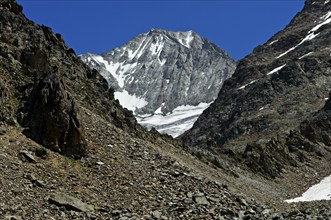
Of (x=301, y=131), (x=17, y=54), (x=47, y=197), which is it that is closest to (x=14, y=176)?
(x=47, y=197)

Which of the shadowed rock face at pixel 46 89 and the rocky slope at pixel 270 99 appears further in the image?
the rocky slope at pixel 270 99

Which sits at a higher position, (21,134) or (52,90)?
(52,90)

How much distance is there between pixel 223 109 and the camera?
174250 millimetres

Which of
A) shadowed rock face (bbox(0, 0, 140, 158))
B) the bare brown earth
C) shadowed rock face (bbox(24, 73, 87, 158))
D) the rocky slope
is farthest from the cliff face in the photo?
shadowed rock face (bbox(24, 73, 87, 158))

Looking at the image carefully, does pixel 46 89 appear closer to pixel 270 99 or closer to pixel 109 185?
pixel 109 185

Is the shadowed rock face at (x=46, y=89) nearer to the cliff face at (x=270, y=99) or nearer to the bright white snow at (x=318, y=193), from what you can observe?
the bright white snow at (x=318, y=193)

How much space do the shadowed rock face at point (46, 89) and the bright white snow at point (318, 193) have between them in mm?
17340

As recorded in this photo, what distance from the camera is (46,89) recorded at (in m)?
29.9

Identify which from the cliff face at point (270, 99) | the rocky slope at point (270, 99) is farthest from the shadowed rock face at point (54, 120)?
the cliff face at point (270, 99)

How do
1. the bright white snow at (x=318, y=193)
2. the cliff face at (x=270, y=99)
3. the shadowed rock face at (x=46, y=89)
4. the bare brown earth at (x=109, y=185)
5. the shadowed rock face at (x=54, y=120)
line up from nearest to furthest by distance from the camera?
1. the bare brown earth at (x=109, y=185)
2. the shadowed rock face at (x=54, y=120)
3. the shadowed rock face at (x=46, y=89)
4. the bright white snow at (x=318, y=193)
5. the cliff face at (x=270, y=99)

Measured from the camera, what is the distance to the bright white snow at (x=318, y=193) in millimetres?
48156

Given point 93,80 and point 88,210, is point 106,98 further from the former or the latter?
point 88,210

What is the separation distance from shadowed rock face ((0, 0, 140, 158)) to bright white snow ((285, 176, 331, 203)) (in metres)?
17.3

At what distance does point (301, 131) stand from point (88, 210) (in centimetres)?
7599
